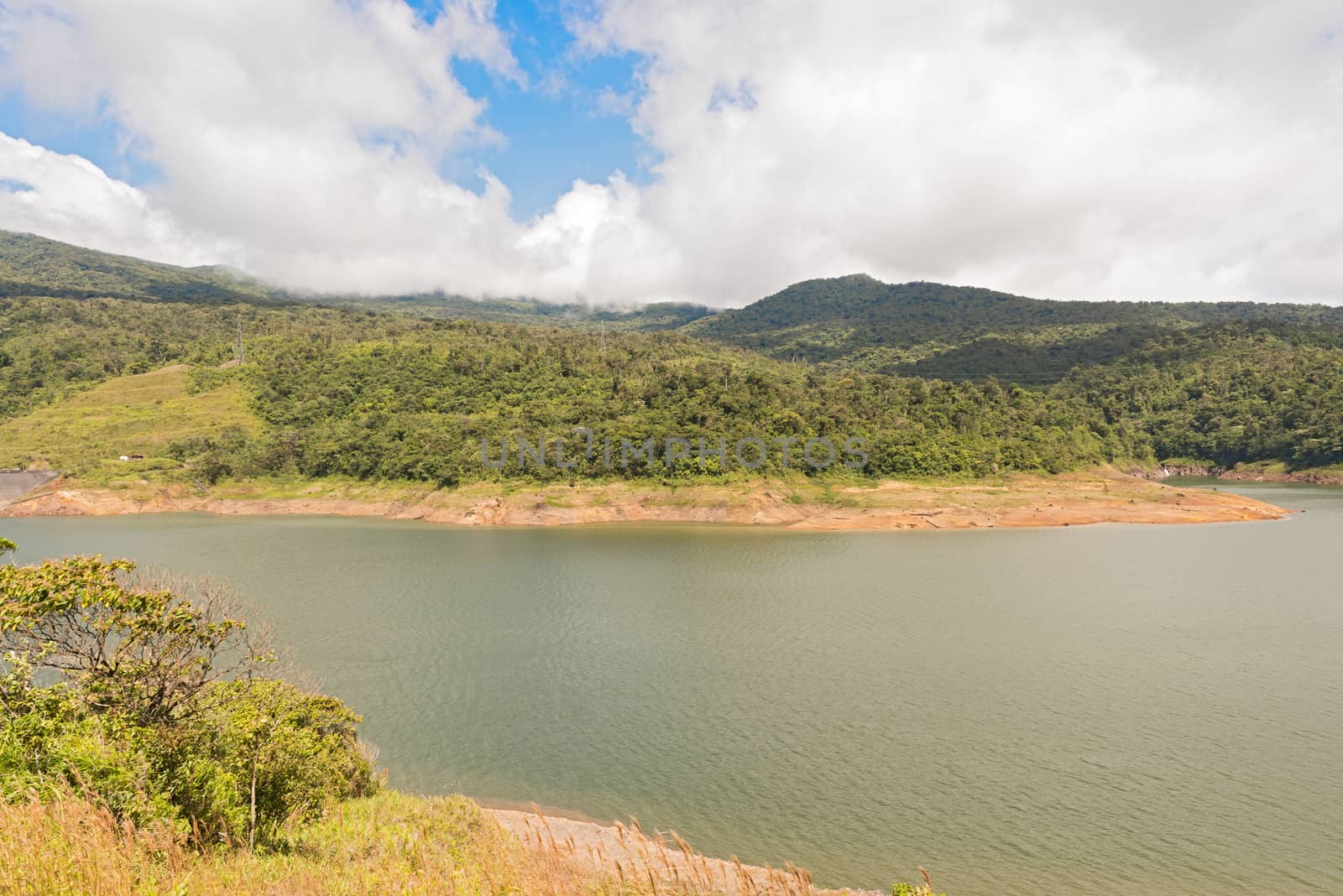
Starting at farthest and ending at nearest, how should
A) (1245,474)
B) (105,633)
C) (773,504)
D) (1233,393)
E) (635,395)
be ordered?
(1233,393) → (1245,474) → (635,395) → (773,504) → (105,633)

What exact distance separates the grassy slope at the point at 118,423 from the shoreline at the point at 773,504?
6.18 meters

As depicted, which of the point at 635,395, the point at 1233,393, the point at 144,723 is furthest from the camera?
the point at 1233,393

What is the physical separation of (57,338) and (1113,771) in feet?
556

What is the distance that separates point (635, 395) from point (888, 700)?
72.9 meters

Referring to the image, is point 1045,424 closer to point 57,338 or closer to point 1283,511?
point 1283,511

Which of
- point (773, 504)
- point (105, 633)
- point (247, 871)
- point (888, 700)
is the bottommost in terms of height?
point (888, 700)

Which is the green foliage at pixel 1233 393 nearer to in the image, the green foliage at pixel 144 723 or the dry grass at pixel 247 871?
the dry grass at pixel 247 871

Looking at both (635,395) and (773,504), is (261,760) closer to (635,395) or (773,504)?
(773,504)

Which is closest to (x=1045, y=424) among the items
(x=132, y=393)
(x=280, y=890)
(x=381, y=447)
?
(x=381, y=447)

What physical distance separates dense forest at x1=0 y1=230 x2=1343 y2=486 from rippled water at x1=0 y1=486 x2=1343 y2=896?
31.7 metres

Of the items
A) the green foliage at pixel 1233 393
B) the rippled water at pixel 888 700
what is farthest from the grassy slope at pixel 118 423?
the green foliage at pixel 1233 393

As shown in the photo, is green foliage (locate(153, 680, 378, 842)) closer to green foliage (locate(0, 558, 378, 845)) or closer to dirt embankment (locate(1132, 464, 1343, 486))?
green foliage (locate(0, 558, 378, 845))

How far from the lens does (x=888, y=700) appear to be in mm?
24578

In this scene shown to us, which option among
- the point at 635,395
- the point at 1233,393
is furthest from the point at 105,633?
the point at 1233,393
